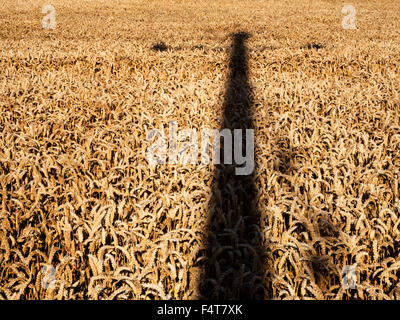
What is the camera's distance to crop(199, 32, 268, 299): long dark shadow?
2.09 meters

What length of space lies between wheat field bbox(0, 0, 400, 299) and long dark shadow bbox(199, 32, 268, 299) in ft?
0.06

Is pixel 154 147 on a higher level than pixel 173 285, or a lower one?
higher

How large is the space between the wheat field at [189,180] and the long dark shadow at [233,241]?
0.06 ft

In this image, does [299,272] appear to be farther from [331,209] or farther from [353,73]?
[353,73]

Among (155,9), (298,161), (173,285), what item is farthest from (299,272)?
(155,9)

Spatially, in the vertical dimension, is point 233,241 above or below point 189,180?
below

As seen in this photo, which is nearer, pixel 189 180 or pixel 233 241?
pixel 233 241

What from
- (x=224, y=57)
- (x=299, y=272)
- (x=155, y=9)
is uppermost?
(x=155, y=9)

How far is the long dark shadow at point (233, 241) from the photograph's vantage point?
2.09 m

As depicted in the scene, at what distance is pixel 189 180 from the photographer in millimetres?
3039

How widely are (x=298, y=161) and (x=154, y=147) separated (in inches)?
61.5

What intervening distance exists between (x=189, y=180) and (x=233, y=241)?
29.8 inches

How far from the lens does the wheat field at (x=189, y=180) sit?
2154 millimetres

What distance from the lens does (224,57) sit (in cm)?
862
